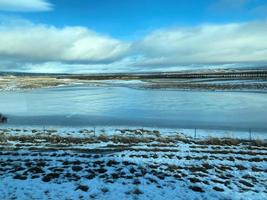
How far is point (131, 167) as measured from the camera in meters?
12.4

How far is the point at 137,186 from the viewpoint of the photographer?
10.5m

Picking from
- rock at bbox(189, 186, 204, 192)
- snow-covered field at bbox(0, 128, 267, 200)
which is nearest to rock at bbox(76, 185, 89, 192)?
snow-covered field at bbox(0, 128, 267, 200)

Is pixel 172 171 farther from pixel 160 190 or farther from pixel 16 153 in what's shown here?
pixel 16 153

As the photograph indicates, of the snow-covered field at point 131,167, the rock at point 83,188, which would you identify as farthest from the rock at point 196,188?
the rock at point 83,188

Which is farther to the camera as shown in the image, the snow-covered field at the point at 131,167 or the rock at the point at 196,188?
the rock at the point at 196,188

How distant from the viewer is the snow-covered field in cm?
1009

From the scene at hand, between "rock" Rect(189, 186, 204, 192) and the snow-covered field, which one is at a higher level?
the snow-covered field

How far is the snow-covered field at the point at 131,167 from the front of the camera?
10.1 meters

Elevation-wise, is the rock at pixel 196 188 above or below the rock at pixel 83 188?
below

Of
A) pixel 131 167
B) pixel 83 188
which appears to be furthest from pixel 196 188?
pixel 83 188

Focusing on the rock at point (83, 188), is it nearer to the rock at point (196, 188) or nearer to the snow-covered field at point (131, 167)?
the snow-covered field at point (131, 167)

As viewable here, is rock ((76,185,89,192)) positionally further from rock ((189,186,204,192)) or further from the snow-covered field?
rock ((189,186,204,192))

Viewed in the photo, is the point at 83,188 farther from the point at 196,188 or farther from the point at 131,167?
the point at 196,188

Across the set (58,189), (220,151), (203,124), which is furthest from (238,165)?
(203,124)
